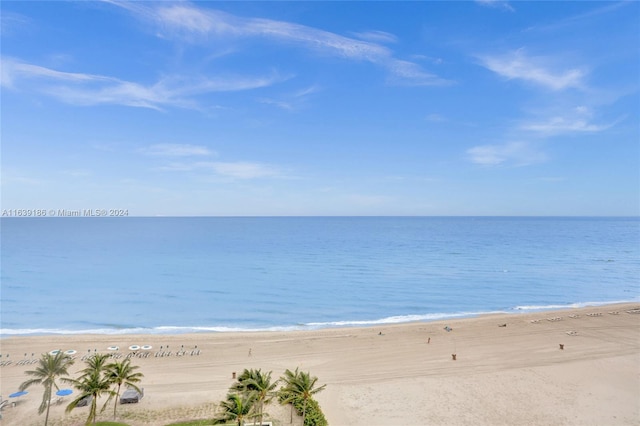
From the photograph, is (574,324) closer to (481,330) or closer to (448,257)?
(481,330)

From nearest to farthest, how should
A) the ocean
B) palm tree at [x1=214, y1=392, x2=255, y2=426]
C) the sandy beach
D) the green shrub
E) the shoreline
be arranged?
1. palm tree at [x1=214, y1=392, x2=255, y2=426]
2. the green shrub
3. the sandy beach
4. the shoreline
5. the ocean

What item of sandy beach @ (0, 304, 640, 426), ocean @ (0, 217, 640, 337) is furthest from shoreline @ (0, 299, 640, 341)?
sandy beach @ (0, 304, 640, 426)

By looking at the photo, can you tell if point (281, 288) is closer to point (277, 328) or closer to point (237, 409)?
point (277, 328)

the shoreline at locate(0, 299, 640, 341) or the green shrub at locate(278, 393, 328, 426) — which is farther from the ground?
the shoreline at locate(0, 299, 640, 341)

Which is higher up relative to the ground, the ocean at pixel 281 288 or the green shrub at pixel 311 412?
the ocean at pixel 281 288

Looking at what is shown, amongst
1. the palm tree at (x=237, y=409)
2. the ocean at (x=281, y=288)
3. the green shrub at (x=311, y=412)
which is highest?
the ocean at (x=281, y=288)

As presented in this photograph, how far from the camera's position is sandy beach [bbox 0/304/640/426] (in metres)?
25.0

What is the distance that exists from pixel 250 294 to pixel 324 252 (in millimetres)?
62268

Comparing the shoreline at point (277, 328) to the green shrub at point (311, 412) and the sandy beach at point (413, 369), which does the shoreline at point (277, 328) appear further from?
the green shrub at point (311, 412)

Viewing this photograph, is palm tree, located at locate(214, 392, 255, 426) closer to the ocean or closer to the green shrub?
the green shrub

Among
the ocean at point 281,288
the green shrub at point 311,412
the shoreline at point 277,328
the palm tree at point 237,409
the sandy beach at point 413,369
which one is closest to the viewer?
the palm tree at point 237,409

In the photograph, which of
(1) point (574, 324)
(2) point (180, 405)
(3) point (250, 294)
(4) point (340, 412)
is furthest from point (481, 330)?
(3) point (250, 294)

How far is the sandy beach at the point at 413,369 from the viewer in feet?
82.2

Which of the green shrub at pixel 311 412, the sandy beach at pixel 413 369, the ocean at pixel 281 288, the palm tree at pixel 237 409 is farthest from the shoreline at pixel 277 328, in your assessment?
the palm tree at pixel 237 409
